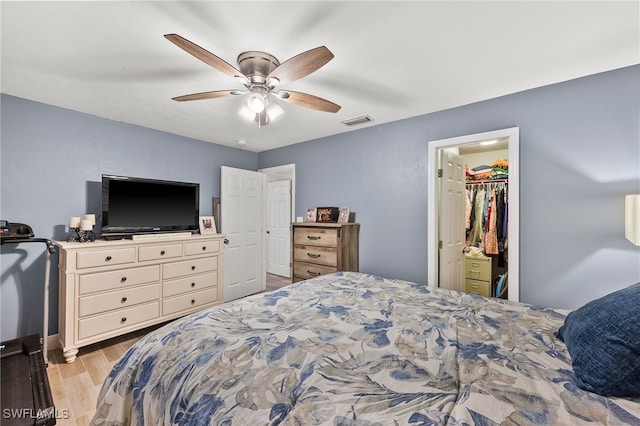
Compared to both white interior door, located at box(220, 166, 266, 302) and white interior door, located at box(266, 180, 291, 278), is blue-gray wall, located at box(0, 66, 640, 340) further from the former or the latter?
white interior door, located at box(266, 180, 291, 278)

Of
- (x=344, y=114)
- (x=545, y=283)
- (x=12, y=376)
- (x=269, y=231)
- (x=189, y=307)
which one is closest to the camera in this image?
(x=12, y=376)

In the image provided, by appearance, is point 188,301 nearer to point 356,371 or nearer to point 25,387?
point 25,387

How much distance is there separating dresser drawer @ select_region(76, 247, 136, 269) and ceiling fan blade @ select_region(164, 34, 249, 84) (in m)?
2.12

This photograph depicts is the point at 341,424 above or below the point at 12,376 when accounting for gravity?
above

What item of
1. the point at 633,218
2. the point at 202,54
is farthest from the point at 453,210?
the point at 202,54

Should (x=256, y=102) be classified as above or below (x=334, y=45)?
below

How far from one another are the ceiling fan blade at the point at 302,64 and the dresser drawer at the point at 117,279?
237 cm

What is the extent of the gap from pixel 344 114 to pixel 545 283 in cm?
240

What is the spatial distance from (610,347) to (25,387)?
112 inches

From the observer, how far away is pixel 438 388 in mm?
844

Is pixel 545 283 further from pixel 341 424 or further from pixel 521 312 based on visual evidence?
pixel 341 424

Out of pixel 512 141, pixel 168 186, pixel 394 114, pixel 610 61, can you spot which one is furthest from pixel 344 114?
pixel 168 186

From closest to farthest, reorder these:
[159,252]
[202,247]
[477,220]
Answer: [159,252], [202,247], [477,220]

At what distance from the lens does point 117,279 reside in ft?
8.70
